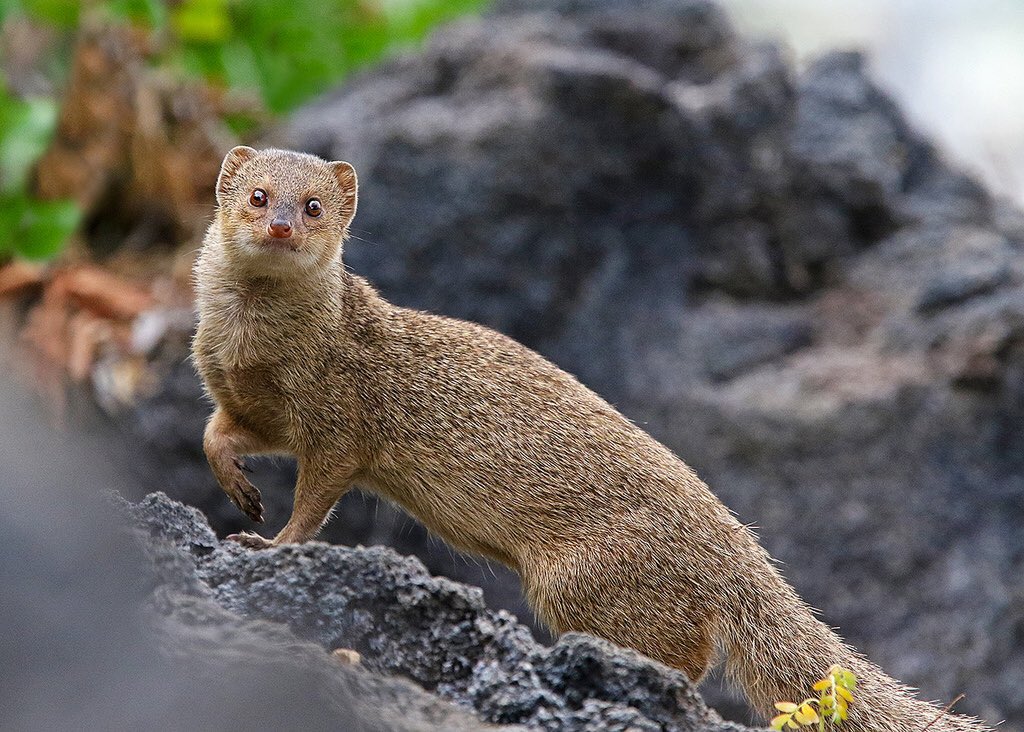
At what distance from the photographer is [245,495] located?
436cm

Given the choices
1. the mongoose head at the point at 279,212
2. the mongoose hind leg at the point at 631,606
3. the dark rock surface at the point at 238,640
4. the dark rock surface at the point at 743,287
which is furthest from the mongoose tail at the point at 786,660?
the dark rock surface at the point at 743,287

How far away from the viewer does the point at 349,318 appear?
4914 millimetres

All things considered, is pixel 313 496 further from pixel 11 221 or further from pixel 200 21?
pixel 200 21

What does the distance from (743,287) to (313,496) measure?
4.29m

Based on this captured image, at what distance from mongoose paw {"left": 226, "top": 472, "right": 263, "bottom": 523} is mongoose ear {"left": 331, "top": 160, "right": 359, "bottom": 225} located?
1315 millimetres

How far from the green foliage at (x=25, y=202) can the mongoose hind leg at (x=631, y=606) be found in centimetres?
639

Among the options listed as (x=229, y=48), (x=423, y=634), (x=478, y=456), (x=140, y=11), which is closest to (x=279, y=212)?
(x=478, y=456)

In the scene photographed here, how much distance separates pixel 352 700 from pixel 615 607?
1885mm

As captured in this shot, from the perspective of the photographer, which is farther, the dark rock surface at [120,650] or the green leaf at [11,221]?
the green leaf at [11,221]

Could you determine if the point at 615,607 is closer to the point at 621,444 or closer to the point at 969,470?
the point at 621,444

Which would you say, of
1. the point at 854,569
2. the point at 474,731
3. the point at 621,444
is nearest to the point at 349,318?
the point at 621,444

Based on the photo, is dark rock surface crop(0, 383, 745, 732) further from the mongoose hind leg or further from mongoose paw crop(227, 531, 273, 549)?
the mongoose hind leg

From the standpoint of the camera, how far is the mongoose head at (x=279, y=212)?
4547 millimetres

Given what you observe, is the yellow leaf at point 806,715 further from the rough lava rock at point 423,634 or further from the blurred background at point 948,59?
the blurred background at point 948,59
